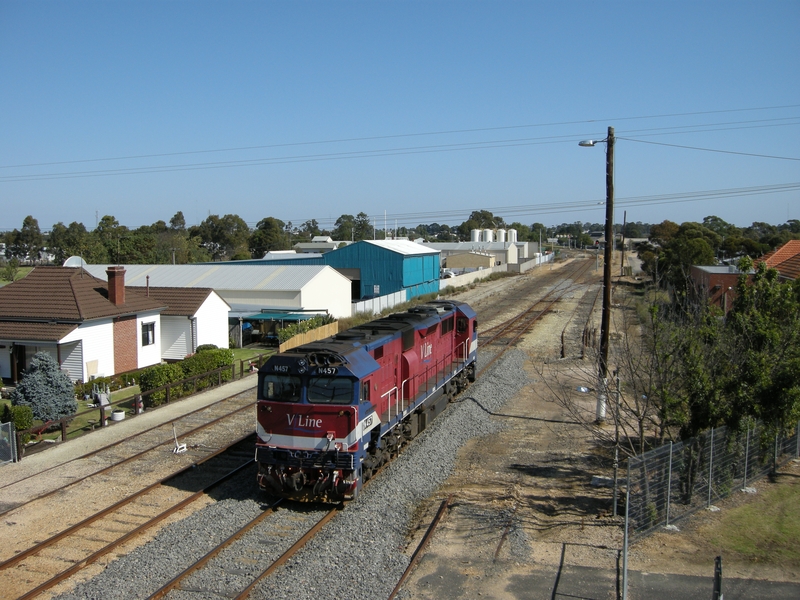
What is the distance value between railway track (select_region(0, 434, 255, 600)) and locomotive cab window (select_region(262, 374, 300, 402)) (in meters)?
2.92

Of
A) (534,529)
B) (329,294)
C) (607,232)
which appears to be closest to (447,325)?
(607,232)

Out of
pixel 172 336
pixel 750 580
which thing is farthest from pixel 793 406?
pixel 172 336

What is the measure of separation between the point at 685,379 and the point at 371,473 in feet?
23.7

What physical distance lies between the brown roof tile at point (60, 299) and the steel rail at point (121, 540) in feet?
48.6

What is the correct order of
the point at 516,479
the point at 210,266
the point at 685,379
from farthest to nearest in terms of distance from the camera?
the point at 210,266
the point at 516,479
the point at 685,379

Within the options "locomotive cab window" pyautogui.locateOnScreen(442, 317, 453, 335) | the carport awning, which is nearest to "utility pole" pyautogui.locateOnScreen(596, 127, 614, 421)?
"locomotive cab window" pyautogui.locateOnScreen(442, 317, 453, 335)

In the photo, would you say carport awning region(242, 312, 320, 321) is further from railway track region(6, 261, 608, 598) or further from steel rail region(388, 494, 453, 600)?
steel rail region(388, 494, 453, 600)

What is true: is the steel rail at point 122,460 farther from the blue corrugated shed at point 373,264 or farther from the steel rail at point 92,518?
the blue corrugated shed at point 373,264

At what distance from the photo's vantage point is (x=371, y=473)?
15336mm

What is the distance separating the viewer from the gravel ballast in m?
10.4

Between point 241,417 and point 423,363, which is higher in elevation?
point 423,363

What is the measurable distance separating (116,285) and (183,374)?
6.48 metres

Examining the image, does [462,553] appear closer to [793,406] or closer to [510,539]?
[510,539]

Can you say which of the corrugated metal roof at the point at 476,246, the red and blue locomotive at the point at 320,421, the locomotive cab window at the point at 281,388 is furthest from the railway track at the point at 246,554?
the corrugated metal roof at the point at 476,246
